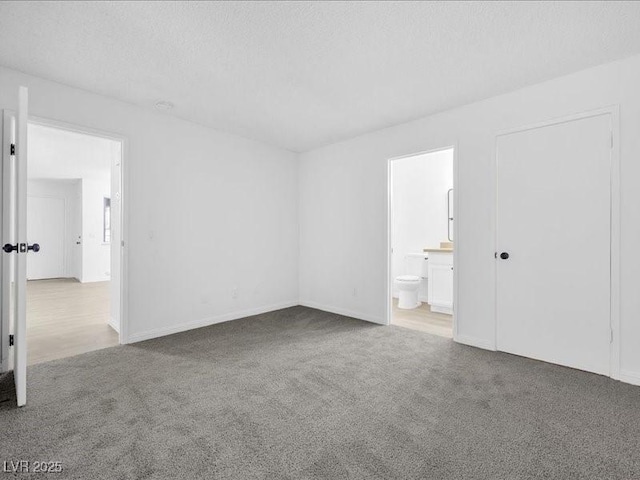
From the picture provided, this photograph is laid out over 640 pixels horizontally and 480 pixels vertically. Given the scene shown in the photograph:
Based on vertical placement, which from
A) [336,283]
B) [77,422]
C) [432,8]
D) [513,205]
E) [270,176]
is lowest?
[77,422]

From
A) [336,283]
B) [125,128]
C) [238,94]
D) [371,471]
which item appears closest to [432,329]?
[336,283]

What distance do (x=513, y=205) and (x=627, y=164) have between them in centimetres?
85

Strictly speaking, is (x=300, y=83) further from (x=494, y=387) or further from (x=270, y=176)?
(x=494, y=387)

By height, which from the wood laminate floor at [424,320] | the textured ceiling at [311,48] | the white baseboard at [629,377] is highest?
the textured ceiling at [311,48]

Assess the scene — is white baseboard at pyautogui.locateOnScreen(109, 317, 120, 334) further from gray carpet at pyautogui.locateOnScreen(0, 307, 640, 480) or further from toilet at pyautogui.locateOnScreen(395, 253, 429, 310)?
toilet at pyautogui.locateOnScreen(395, 253, 429, 310)

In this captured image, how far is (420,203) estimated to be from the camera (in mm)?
5859

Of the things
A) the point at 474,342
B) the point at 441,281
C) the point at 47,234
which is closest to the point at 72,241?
the point at 47,234

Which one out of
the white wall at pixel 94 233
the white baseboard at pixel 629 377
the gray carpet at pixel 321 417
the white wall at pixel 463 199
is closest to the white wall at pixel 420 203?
the white wall at pixel 463 199

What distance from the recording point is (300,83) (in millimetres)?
2988

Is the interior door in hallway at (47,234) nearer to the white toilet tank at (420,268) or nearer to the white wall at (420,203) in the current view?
the white wall at (420,203)

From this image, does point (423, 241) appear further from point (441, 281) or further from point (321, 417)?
point (321, 417)

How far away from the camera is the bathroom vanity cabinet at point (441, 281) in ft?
15.8

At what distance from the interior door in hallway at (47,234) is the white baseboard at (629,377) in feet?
A: 37.4

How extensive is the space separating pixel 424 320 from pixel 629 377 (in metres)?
2.18
